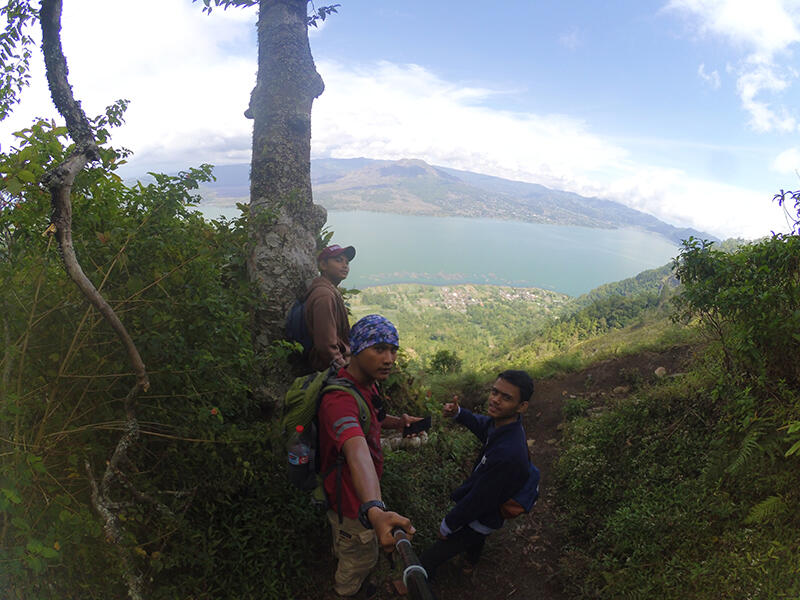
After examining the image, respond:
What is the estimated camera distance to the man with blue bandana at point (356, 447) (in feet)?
6.50

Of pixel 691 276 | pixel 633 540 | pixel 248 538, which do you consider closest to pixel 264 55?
pixel 248 538

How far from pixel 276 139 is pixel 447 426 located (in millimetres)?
4814

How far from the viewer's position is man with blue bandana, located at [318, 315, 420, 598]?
1.98 metres

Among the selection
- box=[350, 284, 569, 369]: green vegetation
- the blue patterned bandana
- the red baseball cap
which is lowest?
box=[350, 284, 569, 369]: green vegetation

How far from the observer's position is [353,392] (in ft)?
7.67

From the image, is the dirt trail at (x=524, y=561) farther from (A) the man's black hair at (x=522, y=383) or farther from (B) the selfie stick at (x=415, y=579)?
(B) the selfie stick at (x=415, y=579)

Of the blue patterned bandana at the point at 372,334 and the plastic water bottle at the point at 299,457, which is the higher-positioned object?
the blue patterned bandana at the point at 372,334

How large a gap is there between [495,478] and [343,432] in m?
1.38

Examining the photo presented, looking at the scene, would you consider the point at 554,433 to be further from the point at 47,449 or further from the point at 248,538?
the point at 47,449

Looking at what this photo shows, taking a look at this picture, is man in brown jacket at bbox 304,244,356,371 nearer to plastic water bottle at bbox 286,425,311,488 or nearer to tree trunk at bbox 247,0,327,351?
tree trunk at bbox 247,0,327,351

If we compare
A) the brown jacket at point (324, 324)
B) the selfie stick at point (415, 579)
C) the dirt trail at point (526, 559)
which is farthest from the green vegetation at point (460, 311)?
the selfie stick at point (415, 579)

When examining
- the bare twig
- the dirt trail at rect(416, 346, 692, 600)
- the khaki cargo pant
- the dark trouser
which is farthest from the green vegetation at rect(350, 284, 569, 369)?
the bare twig

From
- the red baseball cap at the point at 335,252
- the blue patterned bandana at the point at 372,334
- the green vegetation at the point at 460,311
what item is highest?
the red baseball cap at the point at 335,252

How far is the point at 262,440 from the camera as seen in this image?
2.97 meters
